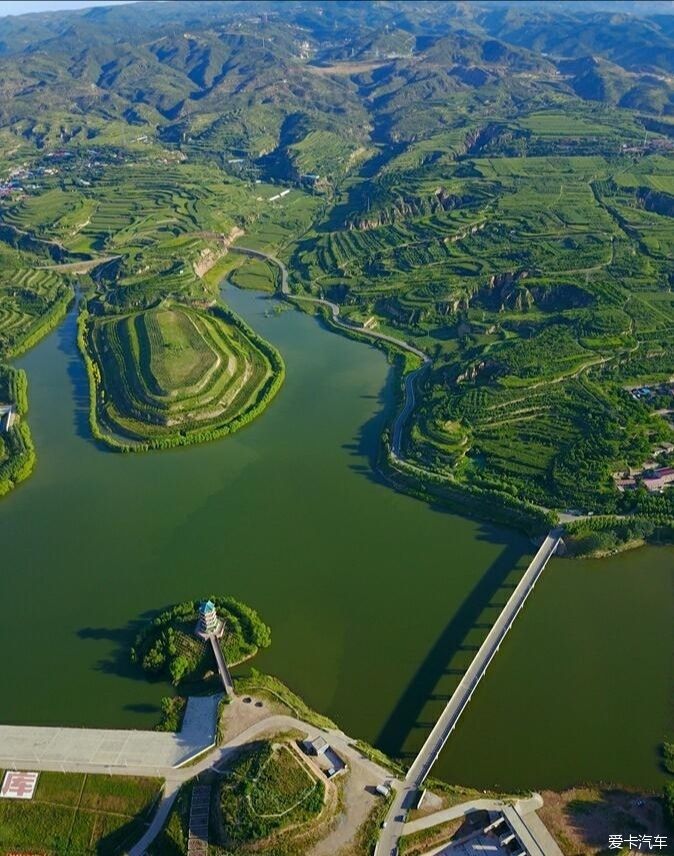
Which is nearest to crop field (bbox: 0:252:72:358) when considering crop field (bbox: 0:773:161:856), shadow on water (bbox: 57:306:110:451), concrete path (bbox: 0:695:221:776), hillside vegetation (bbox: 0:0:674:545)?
hillside vegetation (bbox: 0:0:674:545)

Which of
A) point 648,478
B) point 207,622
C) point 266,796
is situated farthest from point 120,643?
point 648,478

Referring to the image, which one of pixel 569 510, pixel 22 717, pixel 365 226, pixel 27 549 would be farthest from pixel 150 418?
pixel 365 226

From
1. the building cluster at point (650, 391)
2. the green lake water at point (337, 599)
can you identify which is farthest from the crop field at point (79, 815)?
the building cluster at point (650, 391)

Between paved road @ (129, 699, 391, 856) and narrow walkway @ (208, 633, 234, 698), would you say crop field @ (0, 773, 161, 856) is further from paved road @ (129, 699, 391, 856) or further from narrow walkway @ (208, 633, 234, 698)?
narrow walkway @ (208, 633, 234, 698)

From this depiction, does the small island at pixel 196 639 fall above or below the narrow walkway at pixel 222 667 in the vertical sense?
below

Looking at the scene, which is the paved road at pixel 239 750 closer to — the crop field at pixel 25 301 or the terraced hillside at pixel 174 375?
the terraced hillside at pixel 174 375

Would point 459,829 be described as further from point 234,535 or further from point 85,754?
point 234,535
